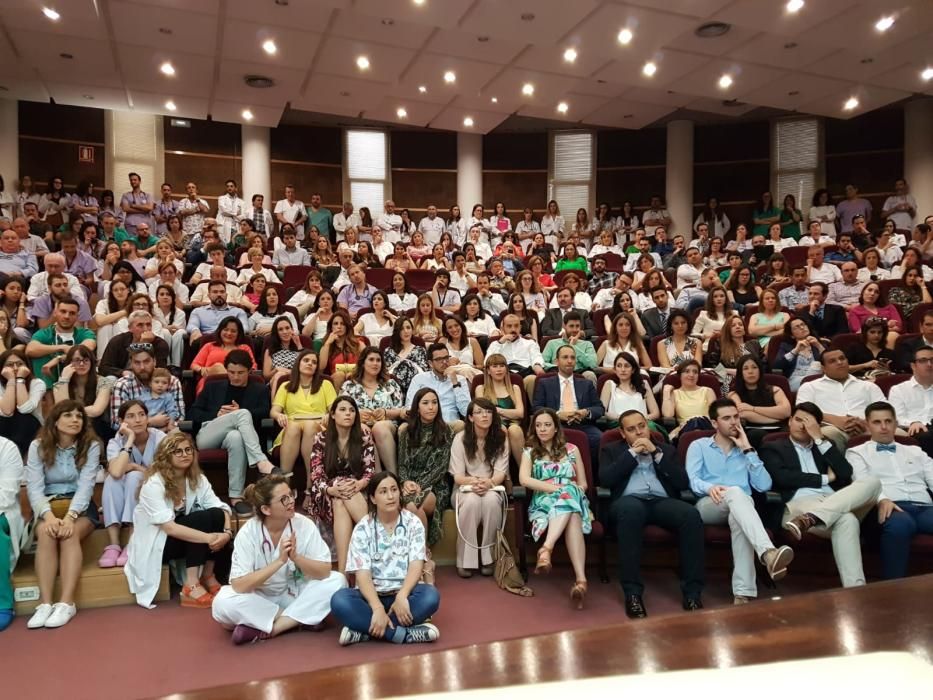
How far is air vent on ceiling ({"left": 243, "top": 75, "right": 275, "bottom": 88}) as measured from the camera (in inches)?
346

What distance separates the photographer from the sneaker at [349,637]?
9.52 feet

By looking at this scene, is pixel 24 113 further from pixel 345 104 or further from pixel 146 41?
pixel 345 104

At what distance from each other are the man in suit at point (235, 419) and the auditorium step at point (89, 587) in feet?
2.03

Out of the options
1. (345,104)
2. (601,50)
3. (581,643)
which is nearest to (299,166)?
(345,104)

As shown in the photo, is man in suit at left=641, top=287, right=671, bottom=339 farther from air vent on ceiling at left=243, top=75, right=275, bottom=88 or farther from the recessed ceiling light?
air vent on ceiling at left=243, top=75, right=275, bottom=88

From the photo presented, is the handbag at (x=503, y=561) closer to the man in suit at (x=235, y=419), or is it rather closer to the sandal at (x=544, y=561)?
the sandal at (x=544, y=561)

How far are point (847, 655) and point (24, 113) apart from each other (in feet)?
41.5

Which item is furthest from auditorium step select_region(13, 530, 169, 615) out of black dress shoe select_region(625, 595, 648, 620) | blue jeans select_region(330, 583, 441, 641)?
black dress shoe select_region(625, 595, 648, 620)

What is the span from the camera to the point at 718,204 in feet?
39.5

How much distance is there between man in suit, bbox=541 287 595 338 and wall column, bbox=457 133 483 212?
21.4 feet

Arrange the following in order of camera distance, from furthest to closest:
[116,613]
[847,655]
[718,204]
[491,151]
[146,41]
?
[491,151] → [718,204] → [146,41] → [116,613] → [847,655]

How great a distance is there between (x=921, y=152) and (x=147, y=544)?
11.9 metres

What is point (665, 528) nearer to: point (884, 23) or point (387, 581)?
point (387, 581)

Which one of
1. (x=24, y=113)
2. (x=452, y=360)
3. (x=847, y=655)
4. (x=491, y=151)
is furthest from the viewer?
(x=491, y=151)
